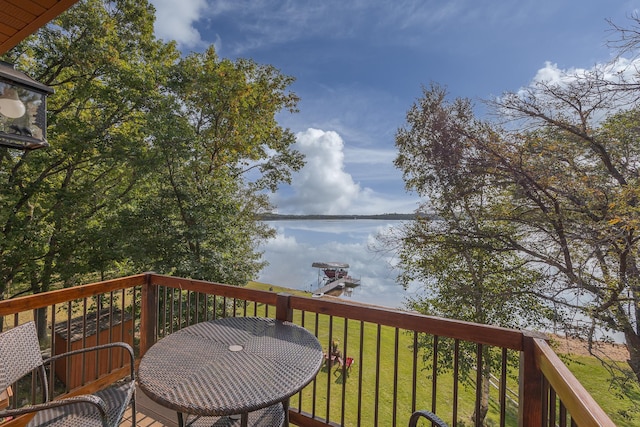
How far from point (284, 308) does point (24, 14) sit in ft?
7.90

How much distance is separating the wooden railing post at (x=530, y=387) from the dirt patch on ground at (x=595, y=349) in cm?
528

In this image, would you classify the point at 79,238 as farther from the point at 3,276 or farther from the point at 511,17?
the point at 511,17

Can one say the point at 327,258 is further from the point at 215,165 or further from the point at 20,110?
the point at 20,110

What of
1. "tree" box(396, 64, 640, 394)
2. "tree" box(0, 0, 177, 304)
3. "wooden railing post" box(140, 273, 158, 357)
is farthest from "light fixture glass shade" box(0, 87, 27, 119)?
"tree" box(396, 64, 640, 394)

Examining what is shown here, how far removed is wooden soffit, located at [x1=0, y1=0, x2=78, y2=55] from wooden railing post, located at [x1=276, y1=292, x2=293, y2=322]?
2.16m

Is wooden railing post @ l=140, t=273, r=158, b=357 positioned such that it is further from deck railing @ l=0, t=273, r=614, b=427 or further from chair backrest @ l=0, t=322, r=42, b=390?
chair backrest @ l=0, t=322, r=42, b=390

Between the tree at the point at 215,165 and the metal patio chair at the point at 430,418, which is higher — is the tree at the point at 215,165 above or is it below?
above

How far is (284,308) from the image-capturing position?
2275mm

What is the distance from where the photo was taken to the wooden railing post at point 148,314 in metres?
3.05

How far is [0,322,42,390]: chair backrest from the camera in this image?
1551mm

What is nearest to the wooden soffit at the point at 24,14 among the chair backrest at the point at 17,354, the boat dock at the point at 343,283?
the chair backrest at the point at 17,354

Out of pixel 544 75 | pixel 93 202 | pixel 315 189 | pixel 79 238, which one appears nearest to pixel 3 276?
pixel 79 238

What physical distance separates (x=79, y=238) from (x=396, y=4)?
9.62 meters

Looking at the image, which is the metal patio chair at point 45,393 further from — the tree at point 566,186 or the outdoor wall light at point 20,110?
the tree at point 566,186
